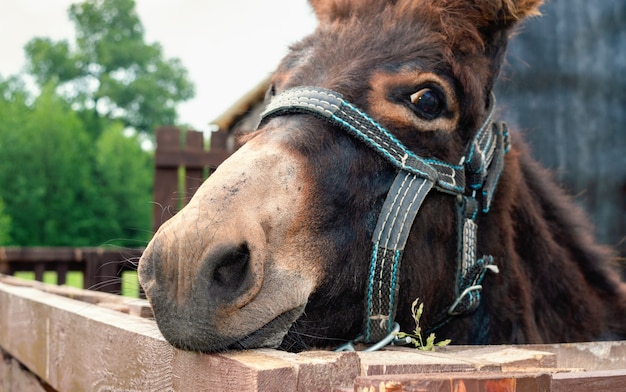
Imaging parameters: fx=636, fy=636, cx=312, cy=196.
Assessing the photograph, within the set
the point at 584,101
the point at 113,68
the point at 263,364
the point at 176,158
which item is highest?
the point at 113,68

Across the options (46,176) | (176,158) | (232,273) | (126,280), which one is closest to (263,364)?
(232,273)

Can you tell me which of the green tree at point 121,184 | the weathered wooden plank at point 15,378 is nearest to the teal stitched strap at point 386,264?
the weathered wooden plank at point 15,378

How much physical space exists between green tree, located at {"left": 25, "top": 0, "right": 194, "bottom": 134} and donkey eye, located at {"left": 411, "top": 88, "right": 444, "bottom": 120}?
43885 mm

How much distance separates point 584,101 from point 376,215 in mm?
5502

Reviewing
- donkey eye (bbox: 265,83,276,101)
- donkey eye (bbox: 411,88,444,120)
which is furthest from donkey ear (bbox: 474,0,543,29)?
donkey eye (bbox: 265,83,276,101)

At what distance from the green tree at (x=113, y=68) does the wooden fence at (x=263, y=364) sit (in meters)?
43.6

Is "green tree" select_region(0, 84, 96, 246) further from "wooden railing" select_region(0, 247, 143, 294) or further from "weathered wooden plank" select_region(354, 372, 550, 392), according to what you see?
"weathered wooden plank" select_region(354, 372, 550, 392)

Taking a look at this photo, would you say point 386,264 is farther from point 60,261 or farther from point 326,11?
point 60,261

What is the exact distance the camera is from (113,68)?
156ft

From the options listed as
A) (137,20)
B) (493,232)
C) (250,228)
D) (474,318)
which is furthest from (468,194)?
(137,20)

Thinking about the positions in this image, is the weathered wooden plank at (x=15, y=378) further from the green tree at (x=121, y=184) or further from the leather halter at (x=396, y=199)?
the green tree at (x=121, y=184)

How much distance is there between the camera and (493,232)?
8.26ft

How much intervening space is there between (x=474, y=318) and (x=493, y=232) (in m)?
0.35

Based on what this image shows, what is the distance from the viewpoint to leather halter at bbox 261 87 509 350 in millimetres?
1983
